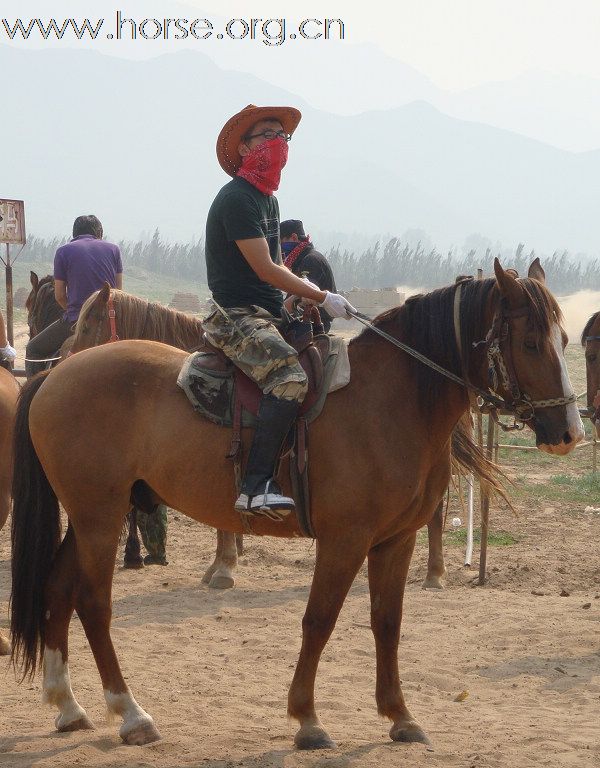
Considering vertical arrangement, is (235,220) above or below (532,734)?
above

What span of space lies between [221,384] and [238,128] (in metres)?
1.25

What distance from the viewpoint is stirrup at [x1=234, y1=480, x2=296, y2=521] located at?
455 centimetres

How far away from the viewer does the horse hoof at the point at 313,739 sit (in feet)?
15.6

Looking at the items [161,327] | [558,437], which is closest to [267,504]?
[558,437]

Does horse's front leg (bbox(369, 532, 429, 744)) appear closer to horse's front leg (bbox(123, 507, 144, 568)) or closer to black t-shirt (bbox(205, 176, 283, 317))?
black t-shirt (bbox(205, 176, 283, 317))

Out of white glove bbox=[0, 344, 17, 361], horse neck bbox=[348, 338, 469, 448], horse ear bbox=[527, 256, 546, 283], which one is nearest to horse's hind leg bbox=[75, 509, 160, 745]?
horse neck bbox=[348, 338, 469, 448]

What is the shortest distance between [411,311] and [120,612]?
372 centimetres

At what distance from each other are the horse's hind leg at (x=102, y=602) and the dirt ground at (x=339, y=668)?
0.20m

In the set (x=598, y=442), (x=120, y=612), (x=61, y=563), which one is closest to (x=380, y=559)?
(x=61, y=563)

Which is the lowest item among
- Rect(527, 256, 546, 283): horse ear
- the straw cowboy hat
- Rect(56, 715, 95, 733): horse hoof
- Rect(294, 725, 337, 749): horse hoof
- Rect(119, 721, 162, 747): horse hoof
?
Rect(56, 715, 95, 733): horse hoof

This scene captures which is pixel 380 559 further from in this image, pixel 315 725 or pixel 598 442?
pixel 598 442

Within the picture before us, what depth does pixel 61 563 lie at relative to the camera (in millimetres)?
5211

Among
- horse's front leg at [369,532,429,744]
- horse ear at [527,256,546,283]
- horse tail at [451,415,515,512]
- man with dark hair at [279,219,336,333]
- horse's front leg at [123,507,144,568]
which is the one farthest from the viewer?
horse's front leg at [123,507,144,568]

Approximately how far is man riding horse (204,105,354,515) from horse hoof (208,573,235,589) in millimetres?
3669
